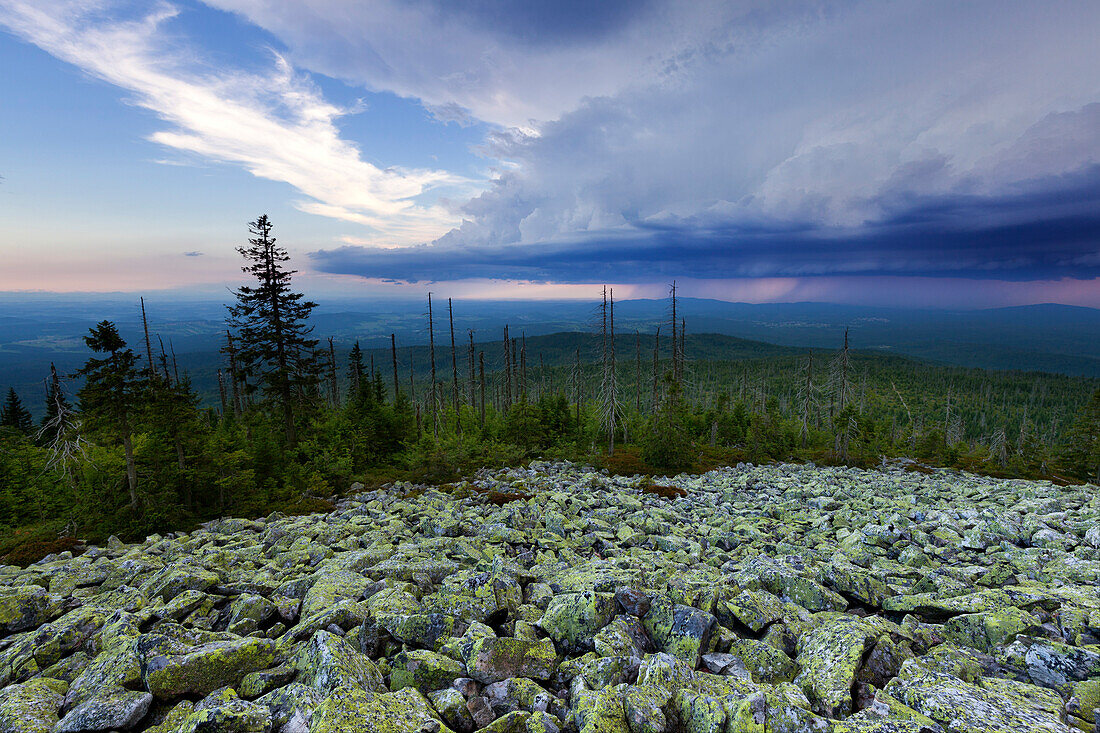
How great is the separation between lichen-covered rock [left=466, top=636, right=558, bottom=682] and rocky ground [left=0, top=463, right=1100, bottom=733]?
0.02 metres

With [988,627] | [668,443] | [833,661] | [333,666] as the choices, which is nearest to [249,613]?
[333,666]

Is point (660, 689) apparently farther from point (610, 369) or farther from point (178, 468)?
point (610, 369)

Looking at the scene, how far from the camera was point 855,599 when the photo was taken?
297 inches

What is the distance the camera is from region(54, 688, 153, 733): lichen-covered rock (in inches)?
170

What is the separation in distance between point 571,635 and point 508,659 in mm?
1186

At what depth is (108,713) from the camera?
4.45 m

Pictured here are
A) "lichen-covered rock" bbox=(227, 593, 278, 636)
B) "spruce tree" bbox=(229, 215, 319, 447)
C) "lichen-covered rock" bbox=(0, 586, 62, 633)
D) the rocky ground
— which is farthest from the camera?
"spruce tree" bbox=(229, 215, 319, 447)

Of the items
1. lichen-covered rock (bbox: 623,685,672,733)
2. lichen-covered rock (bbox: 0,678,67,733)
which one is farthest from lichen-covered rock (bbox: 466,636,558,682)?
lichen-covered rock (bbox: 0,678,67,733)

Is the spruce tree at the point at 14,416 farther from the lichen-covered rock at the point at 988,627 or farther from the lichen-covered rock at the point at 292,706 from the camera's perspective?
the lichen-covered rock at the point at 988,627

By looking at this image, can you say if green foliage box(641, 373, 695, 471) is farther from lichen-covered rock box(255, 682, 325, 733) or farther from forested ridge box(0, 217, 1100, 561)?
lichen-covered rock box(255, 682, 325, 733)

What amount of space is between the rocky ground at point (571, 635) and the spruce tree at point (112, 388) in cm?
497

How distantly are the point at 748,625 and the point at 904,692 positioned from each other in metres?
2.02

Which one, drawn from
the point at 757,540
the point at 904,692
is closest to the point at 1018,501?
the point at 757,540

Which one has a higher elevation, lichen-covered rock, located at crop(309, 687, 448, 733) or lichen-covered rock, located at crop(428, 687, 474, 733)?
lichen-covered rock, located at crop(309, 687, 448, 733)
